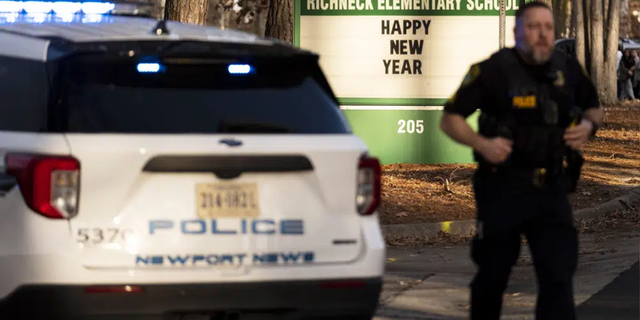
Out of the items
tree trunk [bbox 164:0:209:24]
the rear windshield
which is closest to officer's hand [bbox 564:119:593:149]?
the rear windshield

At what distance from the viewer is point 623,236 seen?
12102 millimetres

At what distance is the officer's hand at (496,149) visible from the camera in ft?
20.5

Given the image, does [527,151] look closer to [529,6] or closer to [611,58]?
[529,6]

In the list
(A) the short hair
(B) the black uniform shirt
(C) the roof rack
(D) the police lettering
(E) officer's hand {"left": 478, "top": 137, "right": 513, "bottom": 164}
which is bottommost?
(D) the police lettering

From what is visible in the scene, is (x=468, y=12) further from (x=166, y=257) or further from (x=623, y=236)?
(x=166, y=257)

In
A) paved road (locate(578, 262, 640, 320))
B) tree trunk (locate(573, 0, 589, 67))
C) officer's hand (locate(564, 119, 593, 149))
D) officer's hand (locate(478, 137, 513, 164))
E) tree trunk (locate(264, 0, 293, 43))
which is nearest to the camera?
officer's hand (locate(478, 137, 513, 164))

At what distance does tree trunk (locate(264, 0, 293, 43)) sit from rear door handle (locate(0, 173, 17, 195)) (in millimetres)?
11306

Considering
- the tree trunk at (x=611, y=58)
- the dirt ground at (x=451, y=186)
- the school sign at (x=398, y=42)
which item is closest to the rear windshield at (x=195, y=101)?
the dirt ground at (x=451, y=186)

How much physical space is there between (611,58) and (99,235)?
34.4 meters

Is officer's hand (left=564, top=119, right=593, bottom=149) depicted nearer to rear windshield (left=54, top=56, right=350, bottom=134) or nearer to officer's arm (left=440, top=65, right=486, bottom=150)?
officer's arm (left=440, top=65, right=486, bottom=150)

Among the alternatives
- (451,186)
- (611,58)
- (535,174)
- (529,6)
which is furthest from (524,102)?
(611,58)

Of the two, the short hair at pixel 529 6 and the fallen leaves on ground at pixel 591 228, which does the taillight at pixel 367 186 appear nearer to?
the short hair at pixel 529 6

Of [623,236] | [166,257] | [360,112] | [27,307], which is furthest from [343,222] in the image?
[360,112]

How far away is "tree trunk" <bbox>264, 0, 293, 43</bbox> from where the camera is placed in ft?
55.8
